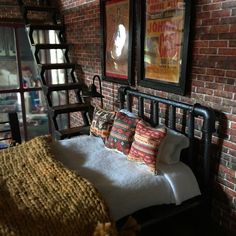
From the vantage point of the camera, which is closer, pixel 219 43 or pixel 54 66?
pixel 219 43

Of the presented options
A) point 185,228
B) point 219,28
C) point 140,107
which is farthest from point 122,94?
point 185,228

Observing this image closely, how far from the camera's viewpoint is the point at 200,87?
2.36m

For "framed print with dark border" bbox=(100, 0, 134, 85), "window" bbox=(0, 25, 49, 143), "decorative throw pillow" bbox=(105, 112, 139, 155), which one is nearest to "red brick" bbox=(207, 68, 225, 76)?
"decorative throw pillow" bbox=(105, 112, 139, 155)

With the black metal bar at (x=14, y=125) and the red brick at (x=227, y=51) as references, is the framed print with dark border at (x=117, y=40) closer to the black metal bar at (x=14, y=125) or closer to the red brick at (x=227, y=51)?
the red brick at (x=227, y=51)

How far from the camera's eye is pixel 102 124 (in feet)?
9.54

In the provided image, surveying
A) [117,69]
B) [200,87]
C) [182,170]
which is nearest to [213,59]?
[200,87]

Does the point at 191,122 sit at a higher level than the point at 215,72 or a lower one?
lower

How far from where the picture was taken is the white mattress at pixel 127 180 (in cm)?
200

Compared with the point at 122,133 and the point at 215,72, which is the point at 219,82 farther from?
the point at 122,133

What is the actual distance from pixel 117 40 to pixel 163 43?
0.87 meters

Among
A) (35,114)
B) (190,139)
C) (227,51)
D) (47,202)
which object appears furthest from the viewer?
(35,114)

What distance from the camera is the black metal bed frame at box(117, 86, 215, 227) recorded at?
2.19 metres

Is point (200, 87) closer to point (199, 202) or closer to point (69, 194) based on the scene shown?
point (199, 202)

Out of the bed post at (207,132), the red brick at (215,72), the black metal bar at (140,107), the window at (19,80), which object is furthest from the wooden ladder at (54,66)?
the red brick at (215,72)
